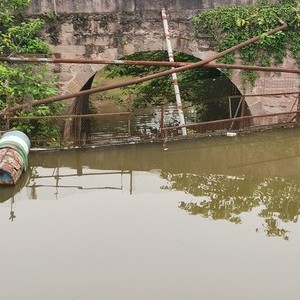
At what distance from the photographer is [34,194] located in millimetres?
8047

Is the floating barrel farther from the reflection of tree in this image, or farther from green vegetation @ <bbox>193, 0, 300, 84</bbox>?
green vegetation @ <bbox>193, 0, 300, 84</bbox>

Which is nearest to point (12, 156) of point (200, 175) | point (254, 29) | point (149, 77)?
point (149, 77)

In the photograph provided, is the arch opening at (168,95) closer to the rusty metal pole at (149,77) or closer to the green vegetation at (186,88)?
the green vegetation at (186,88)

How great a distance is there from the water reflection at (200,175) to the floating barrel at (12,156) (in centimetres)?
22

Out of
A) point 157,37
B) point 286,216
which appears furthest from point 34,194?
point 157,37

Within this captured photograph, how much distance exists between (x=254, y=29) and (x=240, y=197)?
4855 mm

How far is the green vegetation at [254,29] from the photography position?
11.0 meters

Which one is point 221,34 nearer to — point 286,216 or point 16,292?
point 286,216

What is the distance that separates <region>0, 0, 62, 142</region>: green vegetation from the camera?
33.3 ft

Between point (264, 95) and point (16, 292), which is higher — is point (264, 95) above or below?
above

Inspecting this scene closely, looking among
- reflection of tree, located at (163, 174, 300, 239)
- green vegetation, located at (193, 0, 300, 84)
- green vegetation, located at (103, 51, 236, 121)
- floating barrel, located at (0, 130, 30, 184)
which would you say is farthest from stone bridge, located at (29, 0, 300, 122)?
reflection of tree, located at (163, 174, 300, 239)

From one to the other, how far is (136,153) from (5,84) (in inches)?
121

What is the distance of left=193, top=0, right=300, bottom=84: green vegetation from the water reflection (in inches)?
75.9

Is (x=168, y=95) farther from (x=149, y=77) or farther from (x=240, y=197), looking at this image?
(x=240, y=197)
